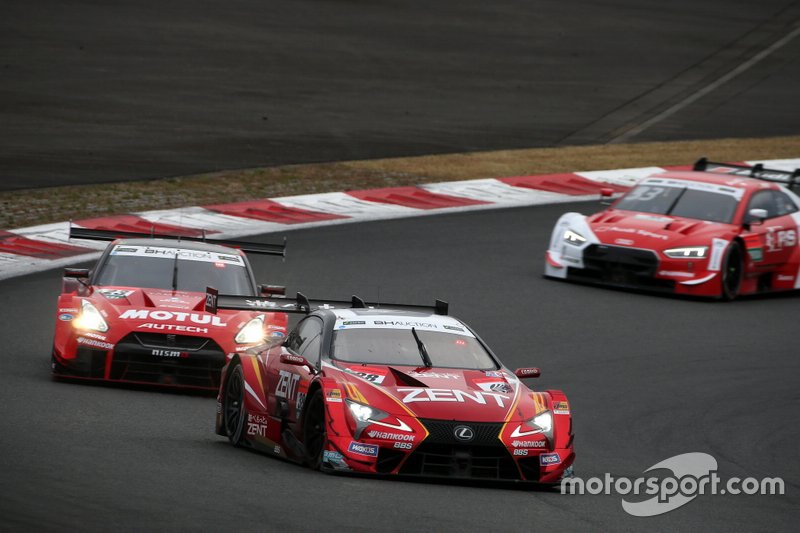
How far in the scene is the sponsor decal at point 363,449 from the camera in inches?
379

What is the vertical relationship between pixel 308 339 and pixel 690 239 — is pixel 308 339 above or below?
below

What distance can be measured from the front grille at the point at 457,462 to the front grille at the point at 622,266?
9765mm

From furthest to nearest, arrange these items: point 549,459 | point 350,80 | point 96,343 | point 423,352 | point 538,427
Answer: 1. point 350,80
2. point 96,343
3. point 423,352
4. point 538,427
5. point 549,459

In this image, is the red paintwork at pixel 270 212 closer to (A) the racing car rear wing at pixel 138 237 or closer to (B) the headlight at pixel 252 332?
(A) the racing car rear wing at pixel 138 237

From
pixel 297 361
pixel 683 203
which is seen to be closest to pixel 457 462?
pixel 297 361

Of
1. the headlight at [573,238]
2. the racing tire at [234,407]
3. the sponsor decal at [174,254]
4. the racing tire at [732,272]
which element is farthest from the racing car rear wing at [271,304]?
the racing tire at [732,272]

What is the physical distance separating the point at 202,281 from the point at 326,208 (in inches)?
363

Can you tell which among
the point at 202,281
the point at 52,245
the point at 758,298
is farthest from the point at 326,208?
the point at 202,281

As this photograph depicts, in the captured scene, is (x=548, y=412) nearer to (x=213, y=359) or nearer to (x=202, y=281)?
(x=213, y=359)

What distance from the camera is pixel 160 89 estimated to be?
1245 inches

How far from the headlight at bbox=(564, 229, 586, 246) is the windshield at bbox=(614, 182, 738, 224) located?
43.4 inches

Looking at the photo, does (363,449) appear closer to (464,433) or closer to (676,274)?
(464,433)

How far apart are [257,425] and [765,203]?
11.3 meters

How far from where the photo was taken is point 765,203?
2038 centimetres
